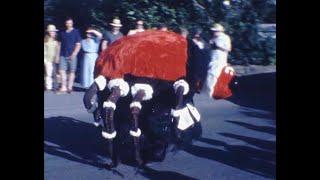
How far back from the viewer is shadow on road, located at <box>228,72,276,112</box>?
9854mm

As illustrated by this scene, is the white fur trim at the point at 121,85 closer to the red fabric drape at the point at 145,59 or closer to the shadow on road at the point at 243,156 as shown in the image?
the red fabric drape at the point at 145,59

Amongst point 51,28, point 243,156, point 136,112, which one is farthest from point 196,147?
point 51,28

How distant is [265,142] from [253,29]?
598 cm

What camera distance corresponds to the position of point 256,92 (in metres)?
11.0

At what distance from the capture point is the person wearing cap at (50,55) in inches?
380

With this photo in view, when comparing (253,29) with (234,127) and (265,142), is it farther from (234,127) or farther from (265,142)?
(265,142)

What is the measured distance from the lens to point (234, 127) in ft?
25.9

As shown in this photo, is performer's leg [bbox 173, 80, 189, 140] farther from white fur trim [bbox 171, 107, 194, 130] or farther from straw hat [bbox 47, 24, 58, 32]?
straw hat [bbox 47, 24, 58, 32]

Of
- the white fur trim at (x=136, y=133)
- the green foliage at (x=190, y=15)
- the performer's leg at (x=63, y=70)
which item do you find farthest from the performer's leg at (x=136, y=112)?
the performer's leg at (x=63, y=70)

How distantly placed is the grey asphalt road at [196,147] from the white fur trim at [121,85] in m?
0.84

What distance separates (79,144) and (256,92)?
5094mm

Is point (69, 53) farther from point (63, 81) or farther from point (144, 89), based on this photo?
point (144, 89)

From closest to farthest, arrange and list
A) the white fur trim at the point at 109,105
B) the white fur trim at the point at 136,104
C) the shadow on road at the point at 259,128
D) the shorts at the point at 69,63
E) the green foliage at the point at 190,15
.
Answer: the white fur trim at the point at 109,105 < the white fur trim at the point at 136,104 < the shadow on road at the point at 259,128 < the shorts at the point at 69,63 < the green foliage at the point at 190,15
